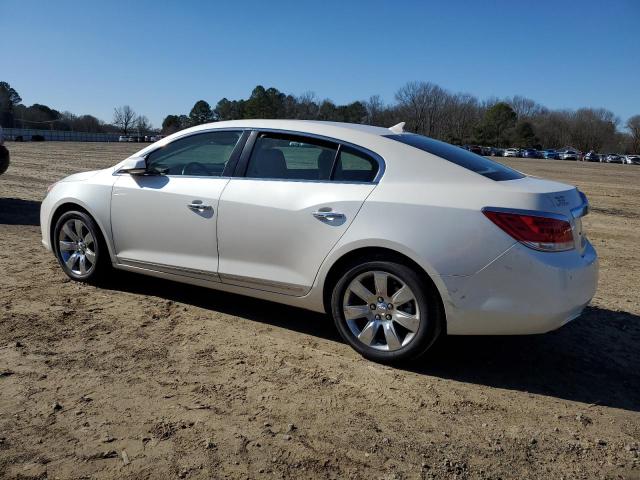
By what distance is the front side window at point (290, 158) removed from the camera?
405 cm

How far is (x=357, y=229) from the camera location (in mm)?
3664

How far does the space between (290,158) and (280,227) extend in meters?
0.61

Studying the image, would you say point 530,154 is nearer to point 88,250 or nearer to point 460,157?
point 460,157

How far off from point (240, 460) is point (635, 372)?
2781mm

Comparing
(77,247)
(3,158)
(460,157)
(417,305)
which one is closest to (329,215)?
(417,305)

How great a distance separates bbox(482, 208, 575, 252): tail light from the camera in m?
3.29

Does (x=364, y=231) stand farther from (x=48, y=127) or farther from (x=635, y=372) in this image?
(x=48, y=127)

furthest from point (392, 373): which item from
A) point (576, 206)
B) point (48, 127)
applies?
point (48, 127)

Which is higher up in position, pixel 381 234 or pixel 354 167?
pixel 354 167

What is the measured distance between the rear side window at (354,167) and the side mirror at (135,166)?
1795 mm

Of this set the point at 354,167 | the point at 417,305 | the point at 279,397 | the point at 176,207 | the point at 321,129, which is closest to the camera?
the point at 279,397

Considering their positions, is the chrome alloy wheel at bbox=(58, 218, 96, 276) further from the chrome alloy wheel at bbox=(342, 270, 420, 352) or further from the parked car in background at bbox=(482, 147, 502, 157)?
the parked car in background at bbox=(482, 147, 502, 157)

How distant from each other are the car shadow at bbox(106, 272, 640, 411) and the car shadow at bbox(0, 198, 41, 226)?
4333 mm

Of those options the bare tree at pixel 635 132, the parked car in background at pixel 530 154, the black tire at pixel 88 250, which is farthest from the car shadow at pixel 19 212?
the bare tree at pixel 635 132
